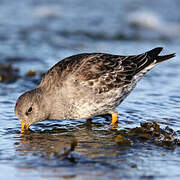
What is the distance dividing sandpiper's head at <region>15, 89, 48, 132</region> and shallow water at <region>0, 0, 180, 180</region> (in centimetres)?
27

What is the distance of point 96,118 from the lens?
949cm

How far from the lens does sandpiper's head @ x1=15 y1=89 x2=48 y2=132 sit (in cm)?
816

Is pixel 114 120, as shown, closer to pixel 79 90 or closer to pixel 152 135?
pixel 79 90

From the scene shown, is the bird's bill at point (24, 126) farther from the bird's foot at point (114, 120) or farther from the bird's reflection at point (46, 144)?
the bird's foot at point (114, 120)

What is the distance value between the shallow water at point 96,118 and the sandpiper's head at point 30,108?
0.89 feet

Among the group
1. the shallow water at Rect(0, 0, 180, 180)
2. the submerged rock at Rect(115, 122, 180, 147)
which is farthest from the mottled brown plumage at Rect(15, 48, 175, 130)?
the submerged rock at Rect(115, 122, 180, 147)

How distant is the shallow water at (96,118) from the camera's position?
Answer: 650 centimetres

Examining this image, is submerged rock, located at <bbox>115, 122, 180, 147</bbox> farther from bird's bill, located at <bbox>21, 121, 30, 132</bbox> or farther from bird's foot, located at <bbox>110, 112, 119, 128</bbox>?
bird's bill, located at <bbox>21, 121, 30, 132</bbox>

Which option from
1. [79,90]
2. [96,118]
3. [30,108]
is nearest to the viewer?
[30,108]

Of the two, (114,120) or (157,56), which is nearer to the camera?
(114,120)

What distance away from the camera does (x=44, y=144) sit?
7629 millimetres

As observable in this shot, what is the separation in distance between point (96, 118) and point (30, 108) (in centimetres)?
184

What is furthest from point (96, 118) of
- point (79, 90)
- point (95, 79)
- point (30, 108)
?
point (30, 108)

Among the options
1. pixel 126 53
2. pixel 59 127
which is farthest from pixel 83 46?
pixel 59 127
